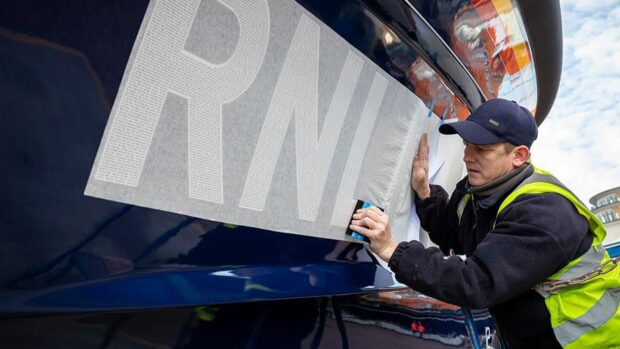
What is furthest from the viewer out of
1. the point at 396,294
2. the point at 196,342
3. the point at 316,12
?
the point at 396,294

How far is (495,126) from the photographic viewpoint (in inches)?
58.2

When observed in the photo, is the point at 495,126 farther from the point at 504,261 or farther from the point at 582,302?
the point at 582,302

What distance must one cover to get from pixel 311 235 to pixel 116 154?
0.51 m

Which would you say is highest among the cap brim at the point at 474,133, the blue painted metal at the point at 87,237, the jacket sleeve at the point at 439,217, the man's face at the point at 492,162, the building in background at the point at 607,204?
the building in background at the point at 607,204

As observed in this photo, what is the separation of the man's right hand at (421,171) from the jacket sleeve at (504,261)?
0.34m

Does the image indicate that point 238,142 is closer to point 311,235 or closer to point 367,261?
point 311,235

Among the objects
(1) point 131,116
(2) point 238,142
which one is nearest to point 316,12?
(2) point 238,142

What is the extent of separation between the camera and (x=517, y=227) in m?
1.26

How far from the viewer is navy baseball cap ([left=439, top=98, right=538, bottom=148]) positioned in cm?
147

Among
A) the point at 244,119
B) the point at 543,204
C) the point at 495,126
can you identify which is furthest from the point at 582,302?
the point at 244,119

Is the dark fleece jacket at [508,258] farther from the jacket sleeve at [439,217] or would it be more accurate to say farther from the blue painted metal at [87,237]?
the blue painted metal at [87,237]

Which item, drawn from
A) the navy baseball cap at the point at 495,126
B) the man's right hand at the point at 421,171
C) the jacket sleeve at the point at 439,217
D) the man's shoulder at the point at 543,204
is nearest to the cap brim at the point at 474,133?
the navy baseball cap at the point at 495,126

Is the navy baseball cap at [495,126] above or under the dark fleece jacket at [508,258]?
above

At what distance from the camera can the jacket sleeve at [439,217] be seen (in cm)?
171
